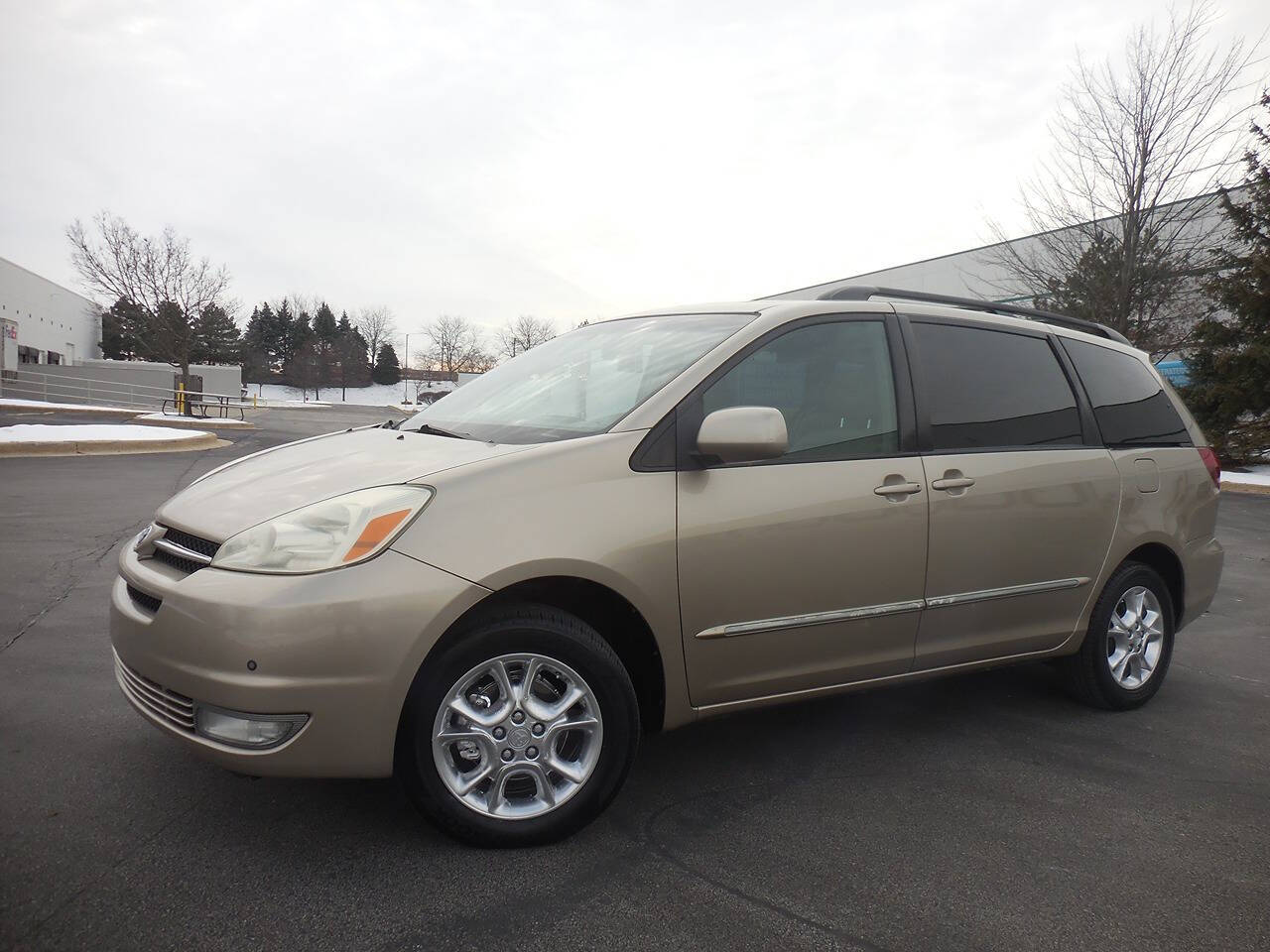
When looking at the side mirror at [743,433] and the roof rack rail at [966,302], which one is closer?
the side mirror at [743,433]

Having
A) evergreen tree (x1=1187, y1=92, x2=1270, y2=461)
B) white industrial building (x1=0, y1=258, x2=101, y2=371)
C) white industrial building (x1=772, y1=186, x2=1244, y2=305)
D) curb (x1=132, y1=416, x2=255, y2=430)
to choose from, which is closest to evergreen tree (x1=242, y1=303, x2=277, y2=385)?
white industrial building (x1=0, y1=258, x2=101, y2=371)

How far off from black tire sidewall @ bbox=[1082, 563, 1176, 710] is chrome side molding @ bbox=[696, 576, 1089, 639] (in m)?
0.26

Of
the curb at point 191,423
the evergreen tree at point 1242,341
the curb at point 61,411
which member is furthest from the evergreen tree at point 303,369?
the evergreen tree at point 1242,341

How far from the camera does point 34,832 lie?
256 cm

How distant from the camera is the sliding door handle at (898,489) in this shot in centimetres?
324

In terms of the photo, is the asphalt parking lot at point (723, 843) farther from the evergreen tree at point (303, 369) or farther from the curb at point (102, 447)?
the evergreen tree at point (303, 369)

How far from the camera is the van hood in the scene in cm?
265

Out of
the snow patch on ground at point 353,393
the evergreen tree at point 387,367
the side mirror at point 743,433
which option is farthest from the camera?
the evergreen tree at point 387,367

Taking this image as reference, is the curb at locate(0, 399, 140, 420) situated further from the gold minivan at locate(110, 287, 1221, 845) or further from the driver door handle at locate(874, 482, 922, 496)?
the driver door handle at locate(874, 482, 922, 496)

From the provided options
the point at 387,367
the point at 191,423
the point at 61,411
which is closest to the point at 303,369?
the point at 387,367

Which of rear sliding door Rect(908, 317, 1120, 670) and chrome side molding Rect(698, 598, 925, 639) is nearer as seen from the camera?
chrome side molding Rect(698, 598, 925, 639)

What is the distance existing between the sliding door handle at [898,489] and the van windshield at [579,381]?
799 mm

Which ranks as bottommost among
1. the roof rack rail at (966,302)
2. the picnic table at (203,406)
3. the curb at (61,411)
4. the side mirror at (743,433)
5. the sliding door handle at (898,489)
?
the sliding door handle at (898,489)

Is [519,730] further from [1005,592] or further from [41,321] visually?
[41,321]
